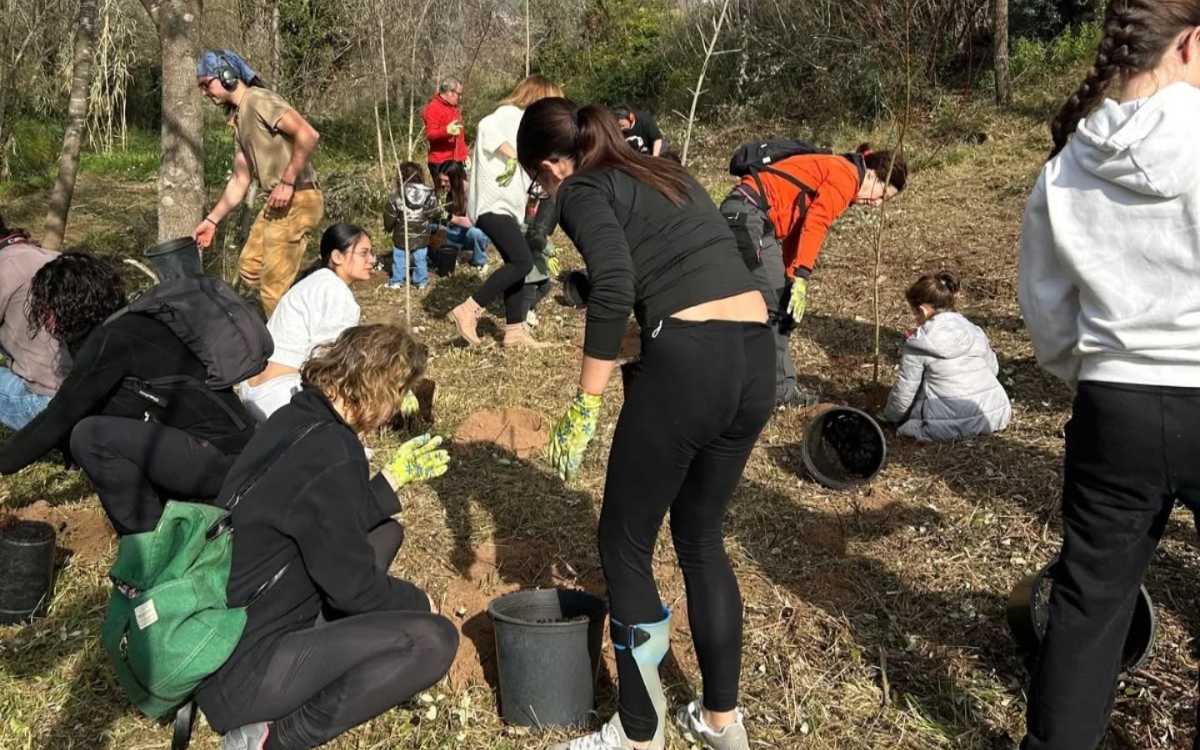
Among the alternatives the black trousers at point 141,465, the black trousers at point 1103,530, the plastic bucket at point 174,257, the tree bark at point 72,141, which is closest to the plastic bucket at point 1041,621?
the black trousers at point 1103,530

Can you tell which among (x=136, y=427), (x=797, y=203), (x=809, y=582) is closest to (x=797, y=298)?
(x=797, y=203)

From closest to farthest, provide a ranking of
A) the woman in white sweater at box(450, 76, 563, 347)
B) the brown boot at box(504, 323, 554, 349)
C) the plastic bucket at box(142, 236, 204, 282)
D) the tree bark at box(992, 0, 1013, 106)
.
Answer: the plastic bucket at box(142, 236, 204, 282)
the woman in white sweater at box(450, 76, 563, 347)
the brown boot at box(504, 323, 554, 349)
the tree bark at box(992, 0, 1013, 106)

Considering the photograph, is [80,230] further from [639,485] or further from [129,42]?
[639,485]

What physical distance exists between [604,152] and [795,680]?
1.70m

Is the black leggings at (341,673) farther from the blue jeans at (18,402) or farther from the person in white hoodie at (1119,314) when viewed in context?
the blue jeans at (18,402)

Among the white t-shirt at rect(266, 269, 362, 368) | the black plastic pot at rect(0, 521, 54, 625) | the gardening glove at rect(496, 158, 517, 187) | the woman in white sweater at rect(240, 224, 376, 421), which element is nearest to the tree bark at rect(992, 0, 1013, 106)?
the gardening glove at rect(496, 158, 517, 187)

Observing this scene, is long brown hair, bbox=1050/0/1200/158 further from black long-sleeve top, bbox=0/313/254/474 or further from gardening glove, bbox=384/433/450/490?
black long-sleeve top, bbox=0/313/254/474

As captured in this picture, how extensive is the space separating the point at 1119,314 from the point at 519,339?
191 inches

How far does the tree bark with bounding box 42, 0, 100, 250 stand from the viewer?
7.36m

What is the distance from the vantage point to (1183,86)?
1987mm

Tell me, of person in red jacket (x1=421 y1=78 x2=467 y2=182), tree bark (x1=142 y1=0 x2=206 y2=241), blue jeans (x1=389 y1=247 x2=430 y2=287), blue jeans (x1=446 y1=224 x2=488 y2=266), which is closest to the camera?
tree bark (x1=142 y1=0 x2=206 y2=241)

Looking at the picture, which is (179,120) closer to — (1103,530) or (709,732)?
(709,732)

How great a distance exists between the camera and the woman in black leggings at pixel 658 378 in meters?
2.40

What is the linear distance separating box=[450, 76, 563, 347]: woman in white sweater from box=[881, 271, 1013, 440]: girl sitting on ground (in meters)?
2.49
